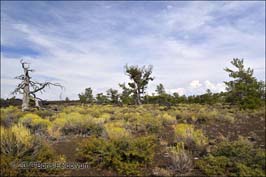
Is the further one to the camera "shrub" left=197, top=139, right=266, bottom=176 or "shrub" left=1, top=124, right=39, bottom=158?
"shrub" left=1, top=124, right=39, bottom=158

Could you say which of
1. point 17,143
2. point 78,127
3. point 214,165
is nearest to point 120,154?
point 214,165

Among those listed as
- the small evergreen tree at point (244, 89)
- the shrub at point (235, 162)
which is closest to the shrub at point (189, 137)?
the shrub at point (235, 162)

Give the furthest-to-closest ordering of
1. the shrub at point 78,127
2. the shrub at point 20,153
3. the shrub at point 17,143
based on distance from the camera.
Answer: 1. the shrub at point 78,127
2. the shrub at point 17,143
3. the shrub at point 20,153

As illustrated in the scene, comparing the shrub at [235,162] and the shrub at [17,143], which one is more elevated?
the shrub at [17,143]

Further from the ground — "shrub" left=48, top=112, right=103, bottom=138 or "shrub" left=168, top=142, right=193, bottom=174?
"shrub" left=48, top=112, right=103, bottom=138

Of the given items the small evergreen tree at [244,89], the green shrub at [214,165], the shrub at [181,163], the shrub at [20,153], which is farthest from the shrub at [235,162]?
the small evergreen tree at [244,89]

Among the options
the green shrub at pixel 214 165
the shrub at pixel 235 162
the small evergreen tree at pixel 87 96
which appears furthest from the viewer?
the small evergreen tree at pixel 87 96

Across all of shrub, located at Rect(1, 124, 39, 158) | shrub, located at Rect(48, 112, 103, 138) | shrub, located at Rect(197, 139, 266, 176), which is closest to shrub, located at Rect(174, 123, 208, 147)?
shrub, located at Rect(197, 139, 266, 176)

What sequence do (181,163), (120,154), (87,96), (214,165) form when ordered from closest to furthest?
(214,165), (181,163), (120,154), (87,96)

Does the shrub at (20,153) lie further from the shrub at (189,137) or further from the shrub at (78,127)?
the shrub at (78,127)

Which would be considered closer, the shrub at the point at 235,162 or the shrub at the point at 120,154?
the shrub at the point at 235,162

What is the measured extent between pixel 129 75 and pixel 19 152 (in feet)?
138

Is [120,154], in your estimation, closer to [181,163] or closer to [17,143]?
[181,163]

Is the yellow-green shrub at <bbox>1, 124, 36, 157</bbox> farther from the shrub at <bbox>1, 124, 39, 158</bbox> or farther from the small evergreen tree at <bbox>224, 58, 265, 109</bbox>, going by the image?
the small evergreen tree at <bbox>224, 58, 265, 109</bbox>
